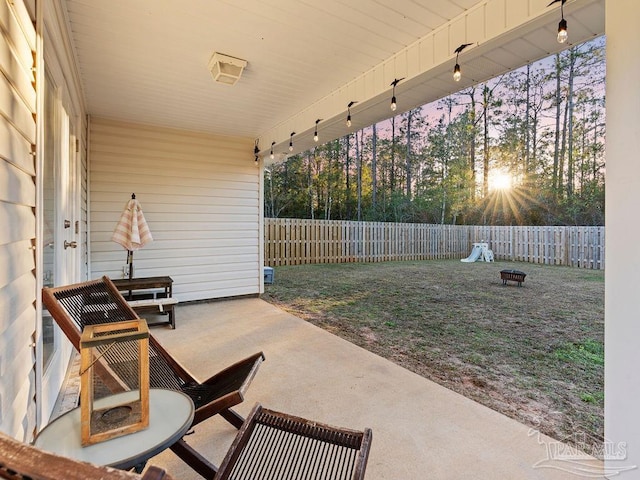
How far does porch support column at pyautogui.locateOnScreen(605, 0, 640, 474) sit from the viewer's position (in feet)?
4.60

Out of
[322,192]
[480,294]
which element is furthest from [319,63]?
[322,192]

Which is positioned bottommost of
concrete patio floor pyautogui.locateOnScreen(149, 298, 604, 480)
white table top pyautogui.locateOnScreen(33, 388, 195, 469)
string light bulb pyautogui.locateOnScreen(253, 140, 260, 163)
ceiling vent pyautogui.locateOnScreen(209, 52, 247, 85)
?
concrete patio floor pyautogui.locateOnScreen(149, 298, 604, 480)

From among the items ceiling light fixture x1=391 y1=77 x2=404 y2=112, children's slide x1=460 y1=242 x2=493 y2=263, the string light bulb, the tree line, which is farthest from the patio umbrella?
children's slide x1=460 y1=242 x2=493 y2=263

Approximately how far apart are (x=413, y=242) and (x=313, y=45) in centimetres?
A: 1021

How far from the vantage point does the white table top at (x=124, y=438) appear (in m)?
0.93

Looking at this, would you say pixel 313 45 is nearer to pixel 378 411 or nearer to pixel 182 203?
pixel 378 411

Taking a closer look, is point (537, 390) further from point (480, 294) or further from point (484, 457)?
point (480, 294)

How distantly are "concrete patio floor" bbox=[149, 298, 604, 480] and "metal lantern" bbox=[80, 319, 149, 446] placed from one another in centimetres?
63

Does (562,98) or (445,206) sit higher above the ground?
(562,98)

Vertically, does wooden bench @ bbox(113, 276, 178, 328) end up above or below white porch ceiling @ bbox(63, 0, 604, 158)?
below

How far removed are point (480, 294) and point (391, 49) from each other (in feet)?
14.8

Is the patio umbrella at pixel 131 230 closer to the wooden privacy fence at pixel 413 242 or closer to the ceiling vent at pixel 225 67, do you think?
the ceiling vent at pixel 225 67

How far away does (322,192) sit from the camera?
48.1ft

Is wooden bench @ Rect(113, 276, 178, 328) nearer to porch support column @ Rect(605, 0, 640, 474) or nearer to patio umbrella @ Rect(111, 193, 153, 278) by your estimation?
patio umbrella @ Rect(111, 193, 153, 278)
